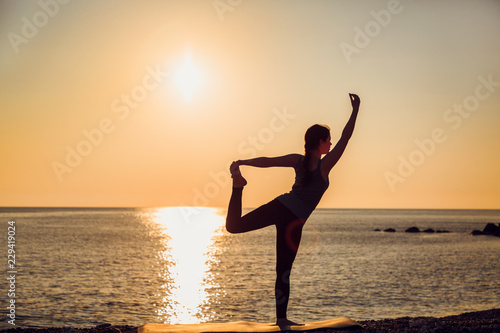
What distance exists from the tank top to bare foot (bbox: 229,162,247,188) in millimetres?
622

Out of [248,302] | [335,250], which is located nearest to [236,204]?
[248,302]

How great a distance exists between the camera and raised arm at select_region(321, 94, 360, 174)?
24.8 feet

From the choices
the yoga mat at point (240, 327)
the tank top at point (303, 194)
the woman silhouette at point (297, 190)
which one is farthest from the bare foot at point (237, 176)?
the yoga mat at point (240, 327)

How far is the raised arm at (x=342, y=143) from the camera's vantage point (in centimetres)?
755

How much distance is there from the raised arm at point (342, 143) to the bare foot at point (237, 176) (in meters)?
1.26

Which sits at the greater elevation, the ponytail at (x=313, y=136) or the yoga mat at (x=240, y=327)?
the ponytail at (x=313, y=136)

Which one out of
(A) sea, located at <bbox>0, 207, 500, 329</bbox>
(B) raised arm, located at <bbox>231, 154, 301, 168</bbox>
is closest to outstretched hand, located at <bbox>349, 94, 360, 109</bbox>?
(B) raised arm, located at <bbox>231, 154, 301, 168</bbox>

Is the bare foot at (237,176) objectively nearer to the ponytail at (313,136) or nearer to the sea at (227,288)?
the ponytail at (313,136)

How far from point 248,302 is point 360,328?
76.2ft

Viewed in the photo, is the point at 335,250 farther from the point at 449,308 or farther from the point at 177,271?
the point at 449,308

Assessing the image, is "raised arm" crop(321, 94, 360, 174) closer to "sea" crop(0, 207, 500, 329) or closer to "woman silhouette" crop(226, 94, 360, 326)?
"woman silhouette" crop(226, 94, 360, 326)

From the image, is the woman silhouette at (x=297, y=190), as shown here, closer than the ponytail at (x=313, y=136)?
Yes

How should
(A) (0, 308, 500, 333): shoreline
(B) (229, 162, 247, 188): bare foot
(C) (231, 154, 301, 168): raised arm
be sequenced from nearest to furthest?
(C) (231, 154, 301, 168): raised arm < (B) (229, 162, 247, 188): bare foot < (A) (0, 308, 500, 333): shoreline

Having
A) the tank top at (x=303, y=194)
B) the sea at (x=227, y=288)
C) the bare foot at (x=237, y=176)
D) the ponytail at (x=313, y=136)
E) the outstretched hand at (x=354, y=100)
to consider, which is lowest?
the sea at (x=227, y=288)
